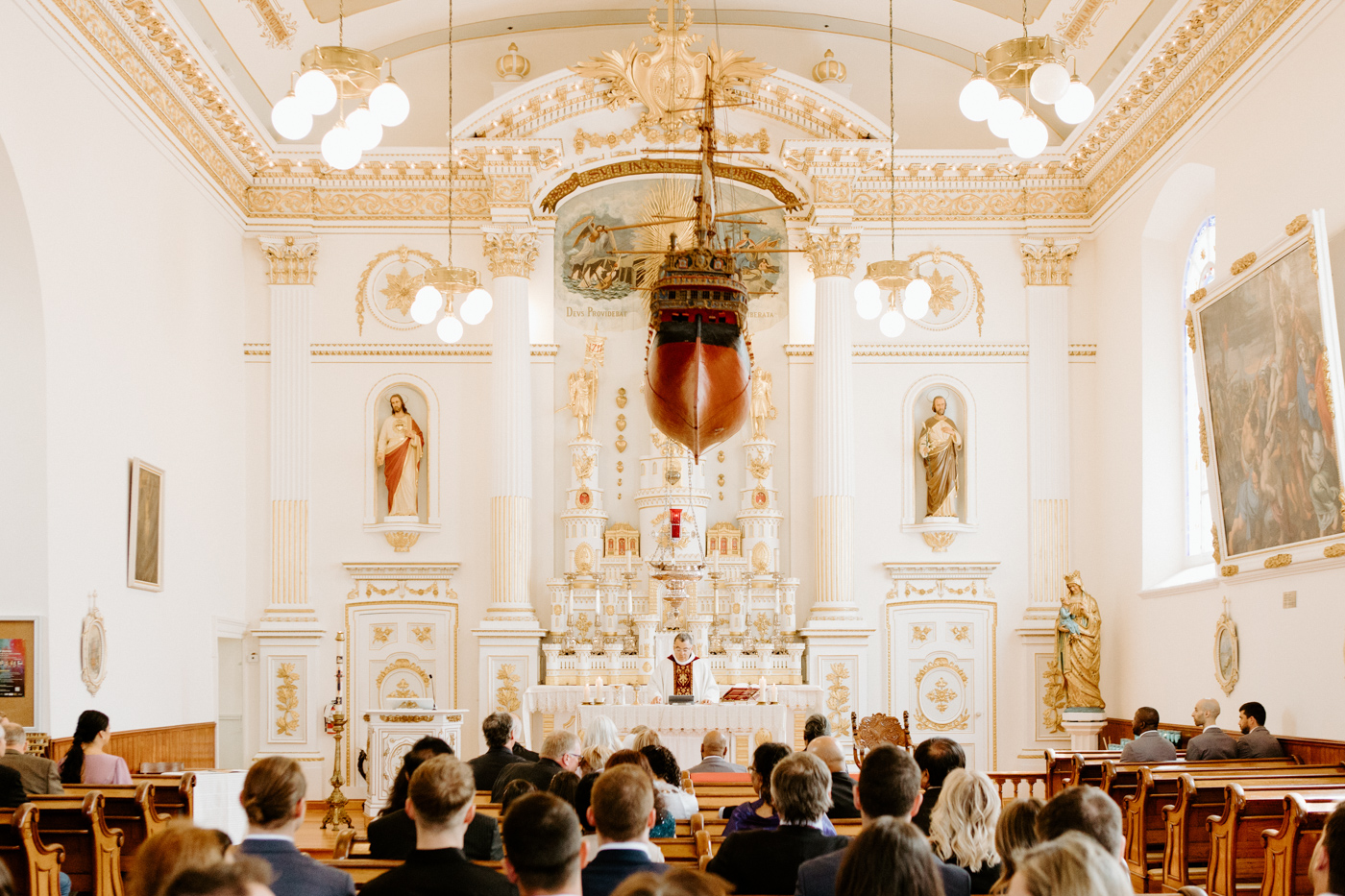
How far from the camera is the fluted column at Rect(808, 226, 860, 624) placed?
15.4 m

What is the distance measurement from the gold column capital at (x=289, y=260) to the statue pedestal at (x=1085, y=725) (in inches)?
389

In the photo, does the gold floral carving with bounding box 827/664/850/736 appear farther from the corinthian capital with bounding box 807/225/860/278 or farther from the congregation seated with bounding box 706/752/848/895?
the congregation seated with bounding box 706/752/848/895

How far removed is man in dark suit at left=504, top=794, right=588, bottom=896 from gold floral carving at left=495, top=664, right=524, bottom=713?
11728mm

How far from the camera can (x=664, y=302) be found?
32.9ft

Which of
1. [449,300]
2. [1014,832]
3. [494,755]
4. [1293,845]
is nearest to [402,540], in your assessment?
[449,300]

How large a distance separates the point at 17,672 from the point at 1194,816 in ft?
27.6

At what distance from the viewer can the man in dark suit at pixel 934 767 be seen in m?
5.86

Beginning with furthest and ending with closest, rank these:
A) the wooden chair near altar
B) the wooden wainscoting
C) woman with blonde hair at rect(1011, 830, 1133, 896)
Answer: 1. the wooden chair near altar
2. the wooden wainscoting
3. woman with blonde hair at rect(1011, 830, 1133, 896)

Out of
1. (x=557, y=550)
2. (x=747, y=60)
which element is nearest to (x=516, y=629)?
(x=557, y=550)

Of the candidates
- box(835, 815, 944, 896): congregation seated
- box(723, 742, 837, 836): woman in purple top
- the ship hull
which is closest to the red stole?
the ship hull

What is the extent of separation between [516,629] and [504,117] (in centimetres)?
580

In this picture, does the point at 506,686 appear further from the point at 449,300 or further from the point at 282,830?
the point at 282,830

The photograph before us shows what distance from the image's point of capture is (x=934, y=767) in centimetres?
594

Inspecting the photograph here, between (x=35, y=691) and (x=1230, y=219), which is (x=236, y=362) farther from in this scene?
(x=1230, y=219)
